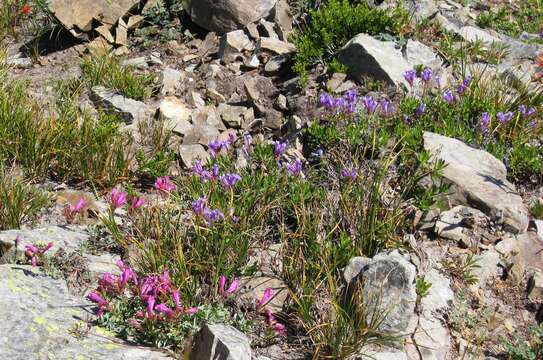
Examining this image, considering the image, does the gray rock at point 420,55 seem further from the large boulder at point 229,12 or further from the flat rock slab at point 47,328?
the flat rock slab at point 47,328

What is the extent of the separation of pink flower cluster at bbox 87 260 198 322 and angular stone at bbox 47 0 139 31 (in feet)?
18.9

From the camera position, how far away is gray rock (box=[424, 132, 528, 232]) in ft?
19.5

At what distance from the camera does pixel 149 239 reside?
17.3 ft

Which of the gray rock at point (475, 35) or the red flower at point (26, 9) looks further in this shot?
the red flower at point (26, 9)

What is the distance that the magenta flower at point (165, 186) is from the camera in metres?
6.00

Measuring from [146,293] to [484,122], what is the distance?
4087mm

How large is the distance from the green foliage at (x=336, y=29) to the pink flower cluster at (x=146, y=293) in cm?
426

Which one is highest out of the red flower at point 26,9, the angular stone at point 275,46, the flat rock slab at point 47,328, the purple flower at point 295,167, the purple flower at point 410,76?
the purple flower at point 410,76

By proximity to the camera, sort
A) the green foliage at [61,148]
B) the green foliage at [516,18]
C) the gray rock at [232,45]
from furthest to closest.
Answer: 1. the green foliage at [516,18]
2. the gray rock at [232,45]
3. the green foliage at [61,148]

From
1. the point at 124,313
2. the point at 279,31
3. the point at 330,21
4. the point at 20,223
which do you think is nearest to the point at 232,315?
the point at 124,313

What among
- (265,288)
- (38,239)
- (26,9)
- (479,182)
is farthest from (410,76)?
(26,9)

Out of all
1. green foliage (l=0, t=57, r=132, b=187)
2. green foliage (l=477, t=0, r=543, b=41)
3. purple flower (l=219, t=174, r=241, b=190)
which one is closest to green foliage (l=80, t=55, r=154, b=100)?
green foliage (l=0, t=57, r=132, b=187)

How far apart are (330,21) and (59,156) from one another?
402cm

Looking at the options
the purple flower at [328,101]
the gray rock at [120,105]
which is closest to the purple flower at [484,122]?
the purple flower at [328,101]
